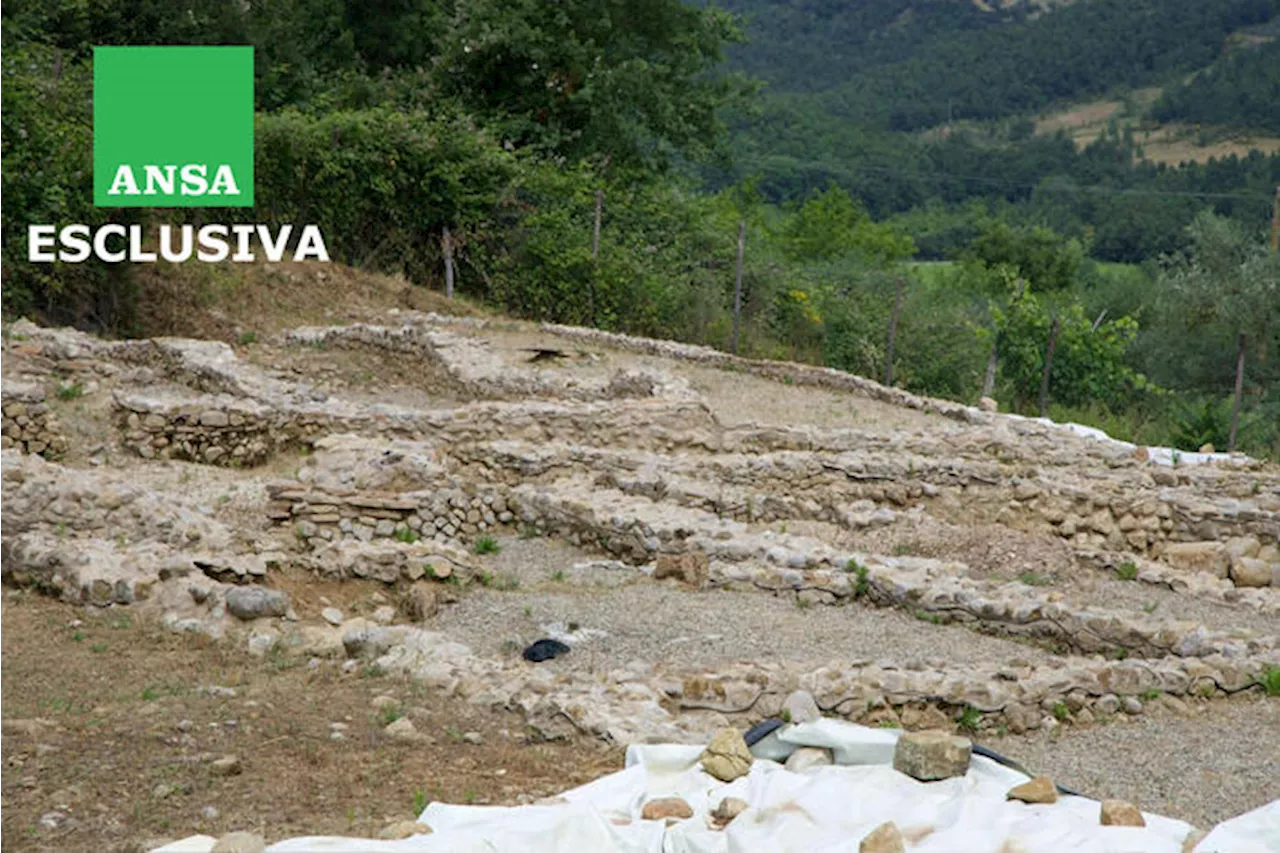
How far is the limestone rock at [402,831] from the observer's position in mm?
5570

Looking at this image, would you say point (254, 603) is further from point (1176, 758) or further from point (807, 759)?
point (1176, 758)

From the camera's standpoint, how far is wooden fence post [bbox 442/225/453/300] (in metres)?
23.3

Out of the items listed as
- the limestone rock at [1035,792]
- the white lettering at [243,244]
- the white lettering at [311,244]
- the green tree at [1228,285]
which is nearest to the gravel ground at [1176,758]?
the limestone rock at [1035,792]

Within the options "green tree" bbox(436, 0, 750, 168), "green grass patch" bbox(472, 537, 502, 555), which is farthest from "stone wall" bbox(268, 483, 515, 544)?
"green tree" bbox(436, 0, 750, 168)

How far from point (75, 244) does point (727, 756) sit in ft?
51.0

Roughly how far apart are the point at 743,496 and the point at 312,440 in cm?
448

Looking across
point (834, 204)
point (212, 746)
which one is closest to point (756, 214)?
point (834, 204)

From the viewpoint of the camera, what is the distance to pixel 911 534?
37.7 feet

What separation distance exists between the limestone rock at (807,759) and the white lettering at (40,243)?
50.1 feet

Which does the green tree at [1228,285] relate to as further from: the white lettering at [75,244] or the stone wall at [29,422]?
the stone wall at [29,422]

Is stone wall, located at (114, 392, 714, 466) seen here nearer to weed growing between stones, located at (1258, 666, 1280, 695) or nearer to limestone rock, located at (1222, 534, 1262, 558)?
limestone rock, located at (1222, 534, 1262, 558)

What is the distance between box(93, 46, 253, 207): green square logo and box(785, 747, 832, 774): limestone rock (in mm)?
15209

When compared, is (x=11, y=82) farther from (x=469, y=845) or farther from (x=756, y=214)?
(x=756, y=214)

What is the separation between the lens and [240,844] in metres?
5.11
